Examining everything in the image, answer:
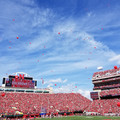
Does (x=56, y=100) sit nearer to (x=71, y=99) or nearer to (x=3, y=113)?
(x=71, y=99)

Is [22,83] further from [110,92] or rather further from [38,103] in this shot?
[110,92]

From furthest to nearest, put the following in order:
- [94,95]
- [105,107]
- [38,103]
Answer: [94,95], [38,103], [105,107]

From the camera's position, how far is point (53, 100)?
65938 mm

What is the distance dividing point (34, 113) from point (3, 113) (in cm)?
1048

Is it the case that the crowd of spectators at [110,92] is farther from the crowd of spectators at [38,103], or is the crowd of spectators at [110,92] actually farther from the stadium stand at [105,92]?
the crowd of spectators at [38,103]

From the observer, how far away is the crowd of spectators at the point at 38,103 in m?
52.2

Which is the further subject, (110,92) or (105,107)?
(110,92)

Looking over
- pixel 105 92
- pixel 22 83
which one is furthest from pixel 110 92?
pixel 22 83

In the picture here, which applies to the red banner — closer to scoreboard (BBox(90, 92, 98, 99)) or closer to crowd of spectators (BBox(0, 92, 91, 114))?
crowd of spectators (BBox(0, 92, 91, 114))

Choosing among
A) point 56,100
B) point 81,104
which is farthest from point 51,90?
point 81,104

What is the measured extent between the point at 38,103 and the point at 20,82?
13310 mm

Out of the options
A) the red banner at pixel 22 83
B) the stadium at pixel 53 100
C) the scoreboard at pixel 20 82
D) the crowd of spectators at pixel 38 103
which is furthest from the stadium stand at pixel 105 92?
the scoreboard at pixel 20 82

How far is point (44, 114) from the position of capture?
171 ft

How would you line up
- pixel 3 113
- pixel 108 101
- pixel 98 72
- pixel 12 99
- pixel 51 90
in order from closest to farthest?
pixel 3 113
pixel 12 99
pixel 108 101
pixel 51 90
pixel 98 72
